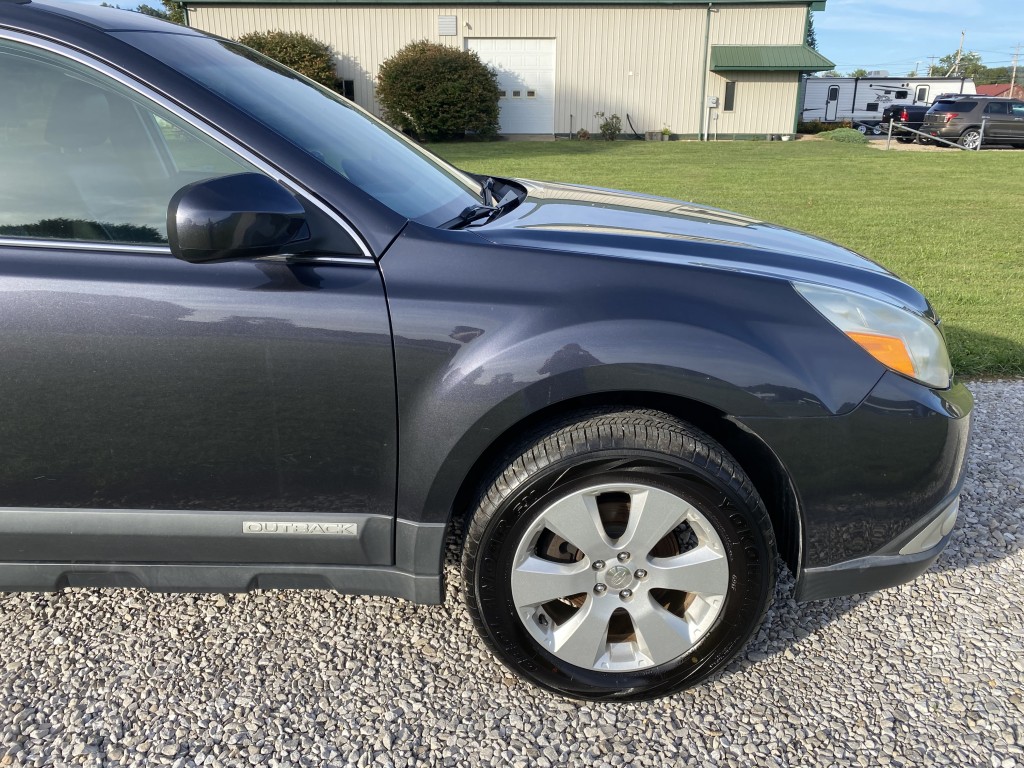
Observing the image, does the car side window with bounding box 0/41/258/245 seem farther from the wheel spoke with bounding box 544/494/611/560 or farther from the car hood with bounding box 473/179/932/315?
the wheel spoke with bounding box 544/494/611/560

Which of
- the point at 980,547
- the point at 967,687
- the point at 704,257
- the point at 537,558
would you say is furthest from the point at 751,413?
the point at 980,547

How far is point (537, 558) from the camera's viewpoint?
2.06 m

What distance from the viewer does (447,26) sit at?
25.6 m

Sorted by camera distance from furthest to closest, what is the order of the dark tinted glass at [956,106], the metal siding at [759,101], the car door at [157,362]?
1. the metal siding at [759,101]
2. the dark tinted glass at [956,106]
3. the car door at [157,362]

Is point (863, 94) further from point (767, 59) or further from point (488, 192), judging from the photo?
point (488, 192)

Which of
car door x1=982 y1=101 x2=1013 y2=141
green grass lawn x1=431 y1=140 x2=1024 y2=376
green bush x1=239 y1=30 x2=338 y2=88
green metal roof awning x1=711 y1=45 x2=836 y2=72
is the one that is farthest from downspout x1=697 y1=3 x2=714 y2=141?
green bush x1=239 y1=30 x2=338 y2=88

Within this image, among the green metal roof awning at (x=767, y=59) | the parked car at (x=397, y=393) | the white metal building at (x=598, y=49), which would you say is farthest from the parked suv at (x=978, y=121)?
the parked car at (x=397, y=393)

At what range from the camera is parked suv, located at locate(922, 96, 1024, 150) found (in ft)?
74.7

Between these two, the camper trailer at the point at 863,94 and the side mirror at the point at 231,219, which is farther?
the camper trailer at the point at 863,94

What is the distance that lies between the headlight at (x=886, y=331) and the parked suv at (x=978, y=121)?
24762 millimetres

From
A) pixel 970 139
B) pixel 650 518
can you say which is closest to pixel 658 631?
pixel 650 518

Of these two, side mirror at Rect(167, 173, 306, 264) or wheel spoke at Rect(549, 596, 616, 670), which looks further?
wheel spoke at Rect(549, 596, 616, 670)

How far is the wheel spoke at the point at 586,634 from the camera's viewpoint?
209cm

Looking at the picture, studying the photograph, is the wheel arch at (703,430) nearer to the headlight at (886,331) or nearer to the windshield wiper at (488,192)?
the headlight at (886,331)
